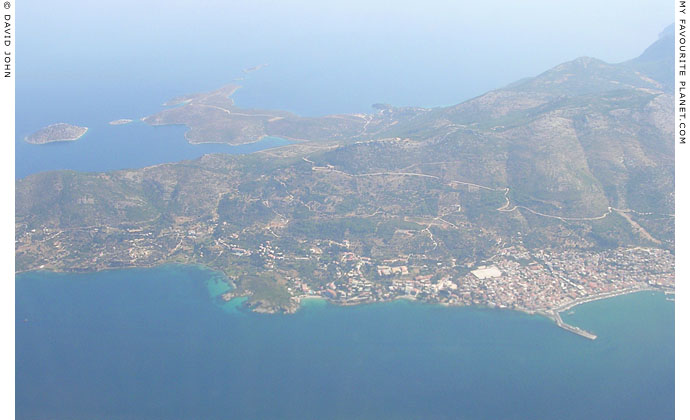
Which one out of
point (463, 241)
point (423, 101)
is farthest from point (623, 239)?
point (423, 101)

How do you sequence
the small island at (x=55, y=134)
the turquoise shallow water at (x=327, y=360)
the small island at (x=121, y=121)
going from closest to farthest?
the turquoise shallow water at (x=327, y=360)
the small island at (x=55, y=134)
the small island at (x=121, y=121)

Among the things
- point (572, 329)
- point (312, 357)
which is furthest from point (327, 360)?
point (572, 329)

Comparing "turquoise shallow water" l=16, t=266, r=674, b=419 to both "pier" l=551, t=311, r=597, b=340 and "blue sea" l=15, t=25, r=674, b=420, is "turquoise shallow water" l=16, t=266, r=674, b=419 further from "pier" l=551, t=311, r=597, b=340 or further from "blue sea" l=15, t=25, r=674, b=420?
"pier" l=551, t=311, r=597, b=340

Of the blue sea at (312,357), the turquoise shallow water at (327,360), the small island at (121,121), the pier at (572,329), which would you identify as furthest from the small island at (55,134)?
the pier at (572,329)

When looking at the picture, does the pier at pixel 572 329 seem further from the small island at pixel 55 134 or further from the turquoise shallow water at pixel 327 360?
the small island at pixel 55 134

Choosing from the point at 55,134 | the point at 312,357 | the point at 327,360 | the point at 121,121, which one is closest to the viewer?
the point at 327,360

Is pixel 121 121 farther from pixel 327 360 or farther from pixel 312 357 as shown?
pixel 327 360

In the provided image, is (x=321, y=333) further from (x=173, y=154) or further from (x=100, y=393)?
(x=173, y=154)
